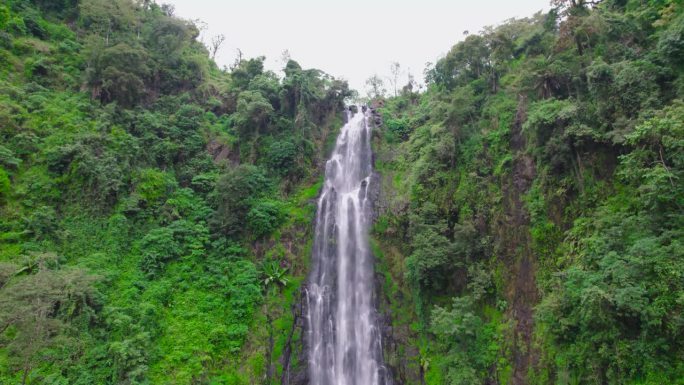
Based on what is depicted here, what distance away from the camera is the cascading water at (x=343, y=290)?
785 inches

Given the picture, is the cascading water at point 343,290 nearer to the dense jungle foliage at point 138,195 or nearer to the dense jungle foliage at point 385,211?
the dense jungle foliage at point 385,211

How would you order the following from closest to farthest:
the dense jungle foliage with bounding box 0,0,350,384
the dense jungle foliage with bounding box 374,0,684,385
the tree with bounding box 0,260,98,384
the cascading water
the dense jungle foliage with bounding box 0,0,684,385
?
the dense jungle foliage with bounding box 374,0,684,385 < the dense jungle foliage with bounding box 0,0,684,385 < the tree with bounding box 0,260,98,384 < the dense jungle foliage with bounding box 0,0,350,384 < the cascading water

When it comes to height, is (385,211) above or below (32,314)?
above

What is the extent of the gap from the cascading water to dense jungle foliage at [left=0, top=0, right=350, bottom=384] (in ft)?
5.39

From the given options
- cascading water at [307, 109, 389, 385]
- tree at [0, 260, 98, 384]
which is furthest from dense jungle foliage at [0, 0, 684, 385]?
cascading water at [307, 109, 389, 385]

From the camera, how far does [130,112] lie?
26.0m

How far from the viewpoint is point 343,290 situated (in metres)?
22.4

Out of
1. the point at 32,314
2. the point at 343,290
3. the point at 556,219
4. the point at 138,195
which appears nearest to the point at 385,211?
the point at 343,290

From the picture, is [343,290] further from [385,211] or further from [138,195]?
[138,195]

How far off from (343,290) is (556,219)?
39.0 feet

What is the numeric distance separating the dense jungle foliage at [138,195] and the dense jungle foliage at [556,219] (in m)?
7.96

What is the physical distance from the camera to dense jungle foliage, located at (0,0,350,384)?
15977 mm

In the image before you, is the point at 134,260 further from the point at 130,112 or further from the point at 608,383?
the point at 608,383

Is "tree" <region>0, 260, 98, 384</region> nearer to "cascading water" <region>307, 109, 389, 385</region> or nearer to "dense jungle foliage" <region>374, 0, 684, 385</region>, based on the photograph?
"cascading water" <region>307, 109, 389, 385</region>
